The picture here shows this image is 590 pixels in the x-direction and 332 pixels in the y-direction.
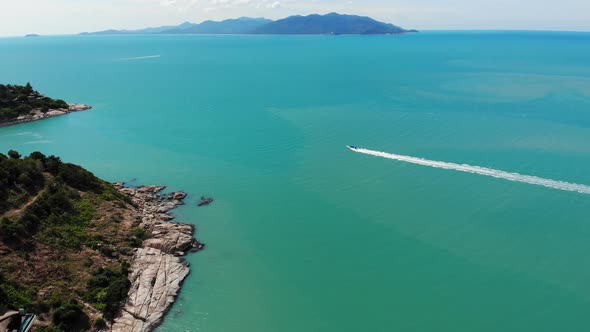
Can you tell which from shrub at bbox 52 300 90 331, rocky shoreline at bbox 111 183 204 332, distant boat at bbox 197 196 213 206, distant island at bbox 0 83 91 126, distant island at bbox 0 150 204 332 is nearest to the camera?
shrub at bbox 52 300 90 331

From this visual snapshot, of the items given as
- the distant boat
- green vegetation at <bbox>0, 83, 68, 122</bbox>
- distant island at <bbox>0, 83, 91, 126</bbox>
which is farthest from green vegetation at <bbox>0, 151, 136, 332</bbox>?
green vegetation at <bbox>0, 83, 68, 122</bbox>

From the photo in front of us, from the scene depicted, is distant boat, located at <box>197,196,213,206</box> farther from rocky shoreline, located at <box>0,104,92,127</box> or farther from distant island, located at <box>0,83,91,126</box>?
distant island, located at <box>0,83,91,126</box>

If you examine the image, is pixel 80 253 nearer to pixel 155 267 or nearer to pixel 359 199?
pixel 155 267

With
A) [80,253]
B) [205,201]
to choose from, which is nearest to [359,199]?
[205,201]

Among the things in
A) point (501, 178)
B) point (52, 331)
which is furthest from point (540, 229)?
point (52, 331)

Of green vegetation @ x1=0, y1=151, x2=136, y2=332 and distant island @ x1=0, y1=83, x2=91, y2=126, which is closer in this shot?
green vegetation @ x1=0, y1=151, x2=136, y2=332

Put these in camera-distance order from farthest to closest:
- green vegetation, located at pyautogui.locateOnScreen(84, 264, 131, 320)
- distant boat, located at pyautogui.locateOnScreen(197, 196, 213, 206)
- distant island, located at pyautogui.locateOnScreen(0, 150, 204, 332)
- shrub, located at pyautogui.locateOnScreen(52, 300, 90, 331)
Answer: distant boat, located at pyautogui.locateOnScreen(197, 196, 213, 206) < green vegetation, located at pyautogui.locateOnScreen(84, 264, 131, 320) < distant island, located at pyautogui.locateOnScreen(0, 150, 204, 332) < shrub, located at pyautogui.locateOnScreen(52, 300, 90, 331)

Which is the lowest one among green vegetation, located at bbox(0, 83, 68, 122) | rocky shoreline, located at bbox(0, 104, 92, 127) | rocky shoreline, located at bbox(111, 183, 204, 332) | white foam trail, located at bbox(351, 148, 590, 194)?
rocky shoreline, located at bbox(111, 183, 204, 332)
